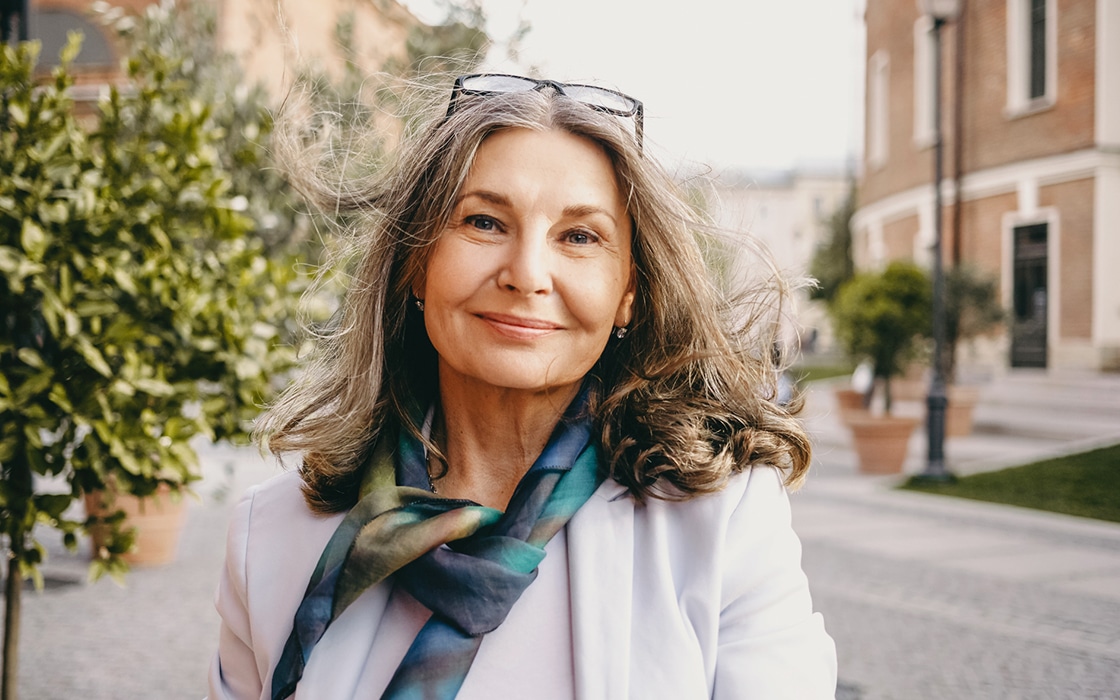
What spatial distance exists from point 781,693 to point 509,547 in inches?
17.3

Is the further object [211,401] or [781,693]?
[211,401]

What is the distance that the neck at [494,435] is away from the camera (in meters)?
1.68

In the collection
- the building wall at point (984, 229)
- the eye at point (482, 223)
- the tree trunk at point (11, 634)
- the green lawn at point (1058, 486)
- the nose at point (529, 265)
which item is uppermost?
the building wall at point (984, 229)

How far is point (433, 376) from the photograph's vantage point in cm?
185

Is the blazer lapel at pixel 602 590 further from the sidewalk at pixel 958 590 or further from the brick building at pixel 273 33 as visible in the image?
the brick building at pixel 273 33

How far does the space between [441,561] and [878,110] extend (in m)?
21.4

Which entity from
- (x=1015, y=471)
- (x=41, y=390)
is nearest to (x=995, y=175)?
(x=1015, y=471)

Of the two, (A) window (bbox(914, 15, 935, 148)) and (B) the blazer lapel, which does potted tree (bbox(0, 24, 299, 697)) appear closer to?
(B) the blazer lapel

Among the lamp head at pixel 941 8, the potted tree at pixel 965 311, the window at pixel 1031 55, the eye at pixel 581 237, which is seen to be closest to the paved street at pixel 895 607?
the eye at pixel 581 237

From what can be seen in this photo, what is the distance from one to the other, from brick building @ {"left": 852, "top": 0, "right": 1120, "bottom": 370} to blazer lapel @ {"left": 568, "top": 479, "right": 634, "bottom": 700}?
11552 millimetres

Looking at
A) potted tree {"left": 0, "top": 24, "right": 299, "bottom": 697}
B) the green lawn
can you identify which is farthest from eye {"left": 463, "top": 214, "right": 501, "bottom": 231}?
the green lawn

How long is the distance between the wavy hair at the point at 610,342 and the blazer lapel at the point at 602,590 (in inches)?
2.3

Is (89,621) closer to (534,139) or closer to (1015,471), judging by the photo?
(534,139)

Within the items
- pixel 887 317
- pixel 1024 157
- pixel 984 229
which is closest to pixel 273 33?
pixel 887 317
